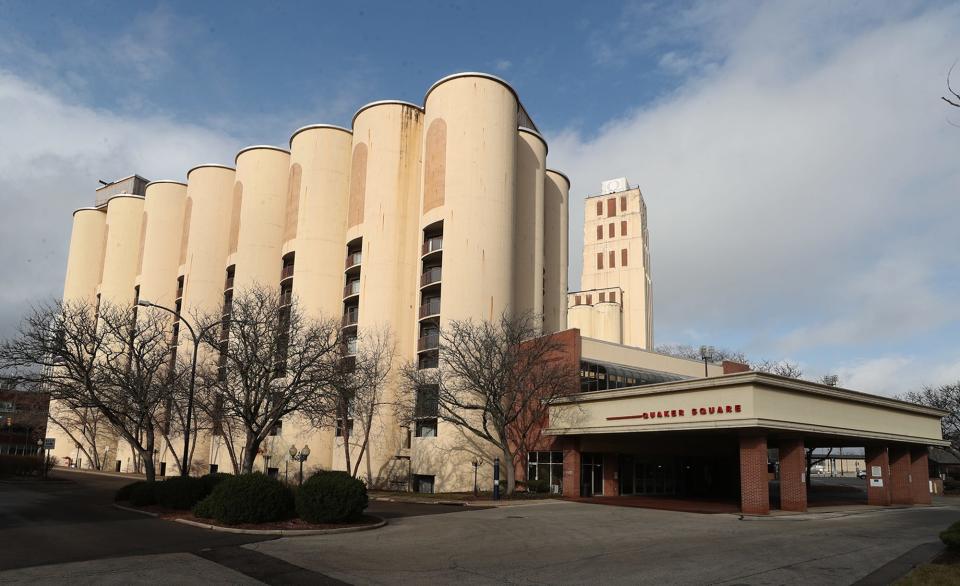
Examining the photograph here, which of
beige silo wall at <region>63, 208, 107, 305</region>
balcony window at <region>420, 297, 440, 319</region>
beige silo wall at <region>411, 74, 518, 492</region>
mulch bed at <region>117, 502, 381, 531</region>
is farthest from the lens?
beige silo wall at <region>63, 208, 107, 305</region>

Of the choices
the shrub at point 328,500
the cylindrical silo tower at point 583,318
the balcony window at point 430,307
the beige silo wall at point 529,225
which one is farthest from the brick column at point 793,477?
the cylindrical silo tower at point 583,318

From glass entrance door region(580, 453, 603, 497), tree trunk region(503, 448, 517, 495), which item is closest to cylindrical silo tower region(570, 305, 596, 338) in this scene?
glass entrance door region(580, 453, 603, 497)

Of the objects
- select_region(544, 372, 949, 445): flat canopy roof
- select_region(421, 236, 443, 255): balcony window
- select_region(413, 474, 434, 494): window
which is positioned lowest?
select_region(413, 474, 434, 494): window

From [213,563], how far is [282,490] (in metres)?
7.06

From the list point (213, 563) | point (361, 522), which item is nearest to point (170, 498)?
point (361, 522)

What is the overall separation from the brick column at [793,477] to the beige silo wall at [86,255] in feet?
269

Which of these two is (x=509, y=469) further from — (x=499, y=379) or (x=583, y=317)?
(x=583, y=317)

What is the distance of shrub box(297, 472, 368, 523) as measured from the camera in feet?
70.5

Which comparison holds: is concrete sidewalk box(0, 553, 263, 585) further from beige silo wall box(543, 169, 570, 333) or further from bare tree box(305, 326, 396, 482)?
beige silo wall box(543, 169, 570, 333)

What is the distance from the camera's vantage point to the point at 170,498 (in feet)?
83.0

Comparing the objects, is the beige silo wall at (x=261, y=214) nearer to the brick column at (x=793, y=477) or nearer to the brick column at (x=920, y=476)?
the brick column at (x=793, y=477)

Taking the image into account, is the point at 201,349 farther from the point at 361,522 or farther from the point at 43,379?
the point at 361,522

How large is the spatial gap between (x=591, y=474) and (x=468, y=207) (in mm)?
19690

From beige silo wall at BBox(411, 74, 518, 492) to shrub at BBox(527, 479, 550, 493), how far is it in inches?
143
